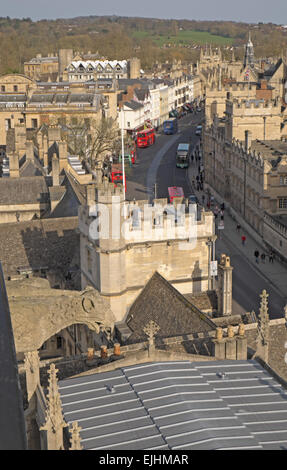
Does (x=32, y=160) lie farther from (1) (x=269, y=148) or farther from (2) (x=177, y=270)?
(2) (x=177, y=270)

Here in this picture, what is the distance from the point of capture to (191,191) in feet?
257

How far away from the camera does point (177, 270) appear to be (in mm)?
31000

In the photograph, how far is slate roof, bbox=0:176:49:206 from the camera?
1908 inches

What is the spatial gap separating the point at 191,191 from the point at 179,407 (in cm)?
6136

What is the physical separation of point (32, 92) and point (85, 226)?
71764 millimetres

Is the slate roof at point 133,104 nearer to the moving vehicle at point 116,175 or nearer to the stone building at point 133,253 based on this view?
the moving vehicle at point 116,175

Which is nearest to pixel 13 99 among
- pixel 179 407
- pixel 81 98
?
pixel 81 98

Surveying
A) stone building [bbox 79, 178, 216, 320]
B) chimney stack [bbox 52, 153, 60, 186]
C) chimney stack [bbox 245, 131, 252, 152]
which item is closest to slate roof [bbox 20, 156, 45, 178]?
chimney stack [bbox 52, 153, 60, 186]

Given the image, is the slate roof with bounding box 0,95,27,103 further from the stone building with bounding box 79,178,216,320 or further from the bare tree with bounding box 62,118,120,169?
the stone building with bounding box 79,178,216,320

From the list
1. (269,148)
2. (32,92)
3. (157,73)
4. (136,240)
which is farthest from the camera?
(157,73)

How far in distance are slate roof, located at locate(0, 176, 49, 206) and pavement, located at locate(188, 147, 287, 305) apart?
13.6 meters

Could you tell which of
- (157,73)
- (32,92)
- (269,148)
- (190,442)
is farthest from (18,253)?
(157,73)

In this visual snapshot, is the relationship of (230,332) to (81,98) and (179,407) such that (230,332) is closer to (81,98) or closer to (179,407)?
(179,407)

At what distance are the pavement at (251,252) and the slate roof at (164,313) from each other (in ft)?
54.2
